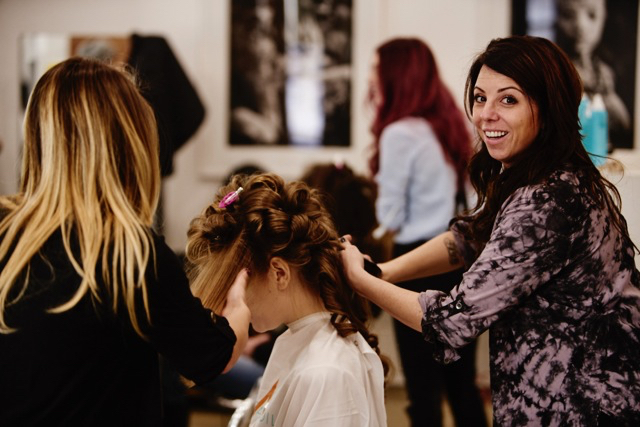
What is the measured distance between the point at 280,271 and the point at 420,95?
132 centimetres

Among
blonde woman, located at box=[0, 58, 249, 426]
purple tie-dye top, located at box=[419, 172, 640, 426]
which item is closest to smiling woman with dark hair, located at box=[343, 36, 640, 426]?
purple tie-dye top, located at box=[419, 172, 640, 426]

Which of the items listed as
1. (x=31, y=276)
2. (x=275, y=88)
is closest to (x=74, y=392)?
(x=31, y=276)

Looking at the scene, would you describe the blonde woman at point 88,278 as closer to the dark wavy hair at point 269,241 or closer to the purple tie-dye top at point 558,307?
Answer: the dark wavy hair at point 269,241

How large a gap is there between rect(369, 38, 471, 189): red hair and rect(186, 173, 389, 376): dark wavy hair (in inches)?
46.4

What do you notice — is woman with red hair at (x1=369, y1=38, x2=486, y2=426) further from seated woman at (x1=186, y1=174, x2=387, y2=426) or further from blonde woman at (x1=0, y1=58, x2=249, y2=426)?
blonde woman at (x1=0, y1=58, x2=249, y2=426)

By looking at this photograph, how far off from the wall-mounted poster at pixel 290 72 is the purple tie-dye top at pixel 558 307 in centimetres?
271

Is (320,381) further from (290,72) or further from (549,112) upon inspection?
(290,72)

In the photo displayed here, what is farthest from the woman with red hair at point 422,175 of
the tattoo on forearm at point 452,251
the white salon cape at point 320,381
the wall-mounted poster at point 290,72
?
the wall-mounted poster at point 290,72

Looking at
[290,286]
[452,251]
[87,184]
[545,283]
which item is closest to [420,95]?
[452,251]

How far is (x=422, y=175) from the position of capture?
2.66m

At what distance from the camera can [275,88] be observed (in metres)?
4.02

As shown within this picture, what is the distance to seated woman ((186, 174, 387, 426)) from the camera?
1495 millimetres

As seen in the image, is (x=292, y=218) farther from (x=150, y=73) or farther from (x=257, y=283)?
(x=150, y=73)

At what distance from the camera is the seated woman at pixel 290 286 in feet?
4.91
